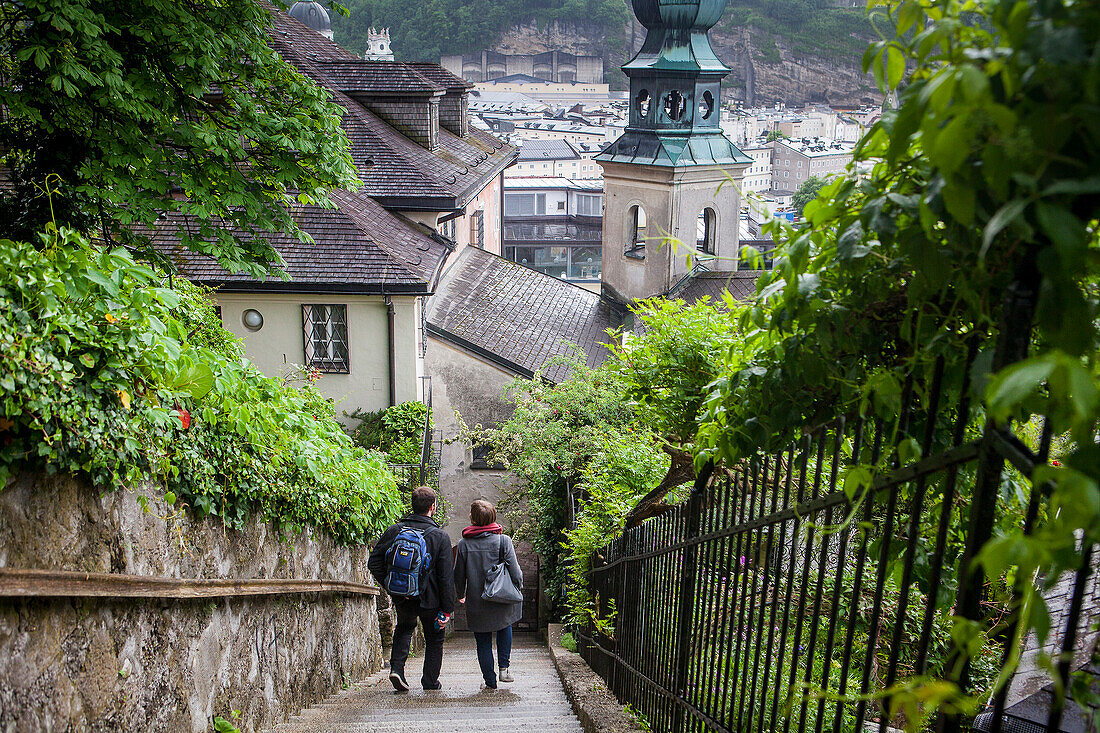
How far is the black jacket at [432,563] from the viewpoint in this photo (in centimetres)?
621

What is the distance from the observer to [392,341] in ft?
50.3

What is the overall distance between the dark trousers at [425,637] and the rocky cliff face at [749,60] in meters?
105

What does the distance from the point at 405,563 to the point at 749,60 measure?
113 metres

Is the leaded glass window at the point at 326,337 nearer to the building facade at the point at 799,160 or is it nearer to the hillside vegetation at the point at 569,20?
the building facade at the point at 799,160

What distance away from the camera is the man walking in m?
6.12

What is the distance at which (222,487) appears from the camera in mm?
4188

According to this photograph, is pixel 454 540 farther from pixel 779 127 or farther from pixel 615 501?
pixel 779 127

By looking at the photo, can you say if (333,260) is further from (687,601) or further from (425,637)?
(687,601)

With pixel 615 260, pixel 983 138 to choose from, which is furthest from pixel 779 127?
pixel 983 138

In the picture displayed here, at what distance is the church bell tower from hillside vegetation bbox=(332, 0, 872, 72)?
80323 millimetres

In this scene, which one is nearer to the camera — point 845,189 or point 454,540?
point 845,189

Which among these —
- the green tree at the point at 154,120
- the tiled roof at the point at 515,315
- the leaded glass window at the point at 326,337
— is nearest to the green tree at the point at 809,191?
the green tree at the point at 154,120

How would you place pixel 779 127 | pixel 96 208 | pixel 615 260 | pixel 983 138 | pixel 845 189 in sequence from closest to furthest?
pixel 983 138
pixel 845 189
pixel 96 208
pixel 615 260
pixel 779 127

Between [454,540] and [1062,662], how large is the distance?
18.2m
